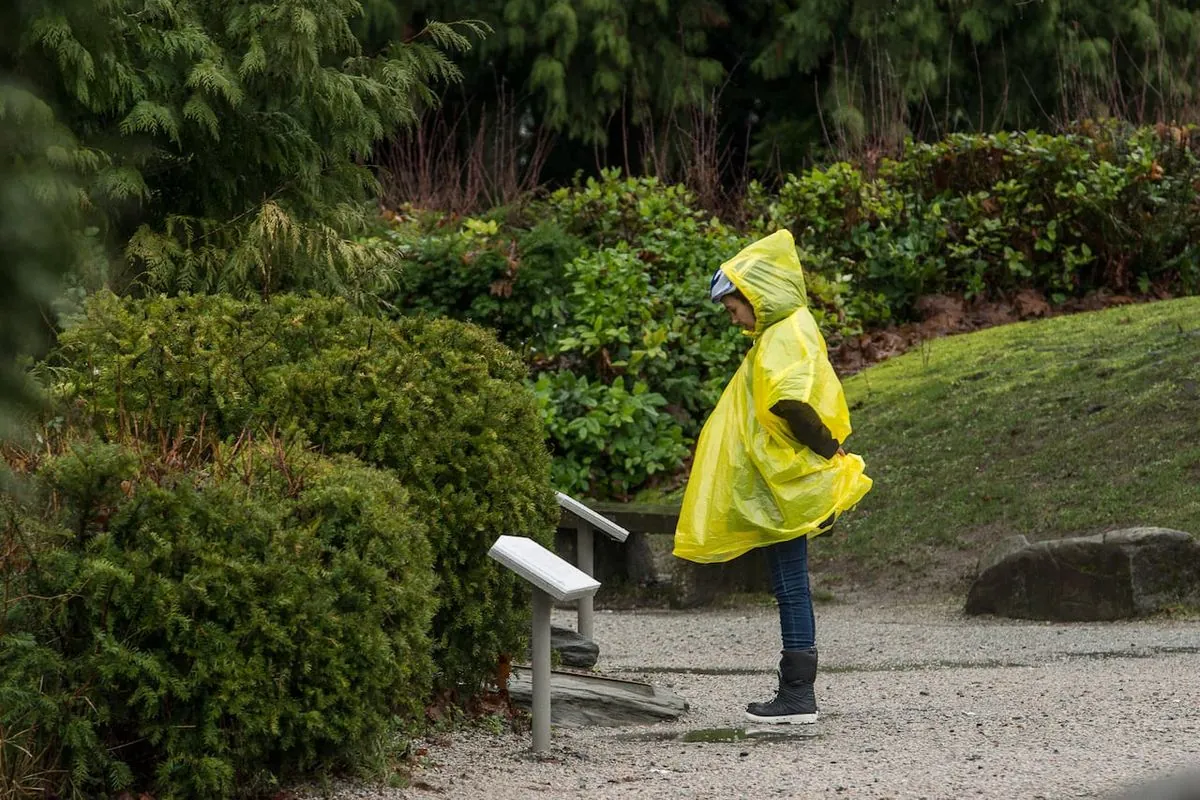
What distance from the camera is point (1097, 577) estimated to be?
8.23 m

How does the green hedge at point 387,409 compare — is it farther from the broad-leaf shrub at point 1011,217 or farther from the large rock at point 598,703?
the broad-leaf shrub at point 1011,217

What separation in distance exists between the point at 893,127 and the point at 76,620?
1315 cm

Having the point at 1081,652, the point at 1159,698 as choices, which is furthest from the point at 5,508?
the point at 1081,652

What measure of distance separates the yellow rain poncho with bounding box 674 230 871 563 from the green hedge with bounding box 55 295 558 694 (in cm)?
64

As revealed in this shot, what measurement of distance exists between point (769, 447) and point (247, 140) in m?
3.72

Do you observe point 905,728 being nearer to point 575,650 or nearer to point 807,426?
point 807,426

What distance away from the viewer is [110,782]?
421 centimetres

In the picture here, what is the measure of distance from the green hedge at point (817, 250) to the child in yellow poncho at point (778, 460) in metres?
5.89

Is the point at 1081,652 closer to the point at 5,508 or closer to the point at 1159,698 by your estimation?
the point at 1159,698

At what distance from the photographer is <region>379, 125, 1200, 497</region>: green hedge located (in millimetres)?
12172

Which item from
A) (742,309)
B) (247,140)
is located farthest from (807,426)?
(247,140)

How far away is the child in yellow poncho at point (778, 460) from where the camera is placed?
5.79m

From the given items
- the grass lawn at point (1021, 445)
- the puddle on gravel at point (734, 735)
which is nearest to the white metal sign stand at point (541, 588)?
the puddle on gravel at point (734, 735)

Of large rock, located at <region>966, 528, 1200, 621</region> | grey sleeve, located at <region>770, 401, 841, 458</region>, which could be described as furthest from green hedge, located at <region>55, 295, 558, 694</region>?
large rock, located at <region>966, 528, 1200, 621</region>
